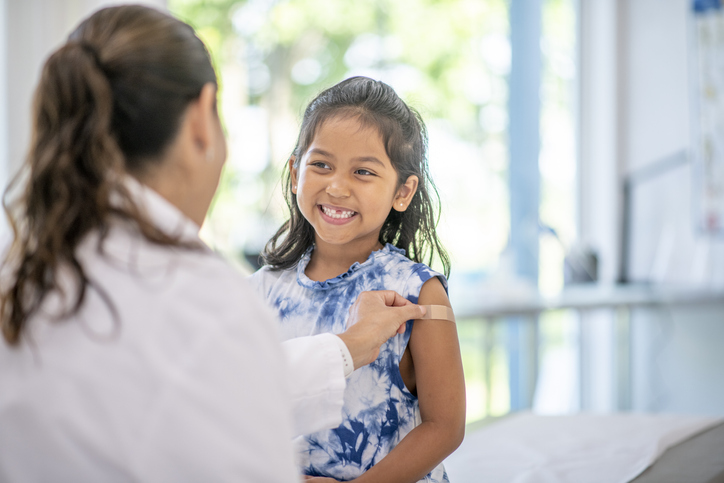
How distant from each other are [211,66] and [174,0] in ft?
8.62

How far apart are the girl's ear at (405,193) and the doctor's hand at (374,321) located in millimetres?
197

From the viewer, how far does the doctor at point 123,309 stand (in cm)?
63

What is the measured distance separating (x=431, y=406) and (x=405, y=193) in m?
0.41

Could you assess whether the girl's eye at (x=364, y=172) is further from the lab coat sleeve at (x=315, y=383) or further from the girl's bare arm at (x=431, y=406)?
the lab coat sleeve at (x=315, y=383)

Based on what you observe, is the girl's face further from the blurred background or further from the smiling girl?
the blurred background

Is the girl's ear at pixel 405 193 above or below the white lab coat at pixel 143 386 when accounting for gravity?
above

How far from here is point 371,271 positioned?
1.21m

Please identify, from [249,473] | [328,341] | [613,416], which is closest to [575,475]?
[613,416]

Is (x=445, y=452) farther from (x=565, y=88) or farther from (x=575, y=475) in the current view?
(x=565, y=88)

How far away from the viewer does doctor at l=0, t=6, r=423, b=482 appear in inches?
24.7

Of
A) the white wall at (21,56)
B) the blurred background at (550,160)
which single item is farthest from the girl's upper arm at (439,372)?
the blurred background at (550,160)

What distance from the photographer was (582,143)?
4.33 m

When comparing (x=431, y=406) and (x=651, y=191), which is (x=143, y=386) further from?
(x=651, y=191)

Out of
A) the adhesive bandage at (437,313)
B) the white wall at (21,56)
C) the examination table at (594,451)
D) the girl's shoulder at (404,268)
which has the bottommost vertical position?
the examination table at (594,451)
